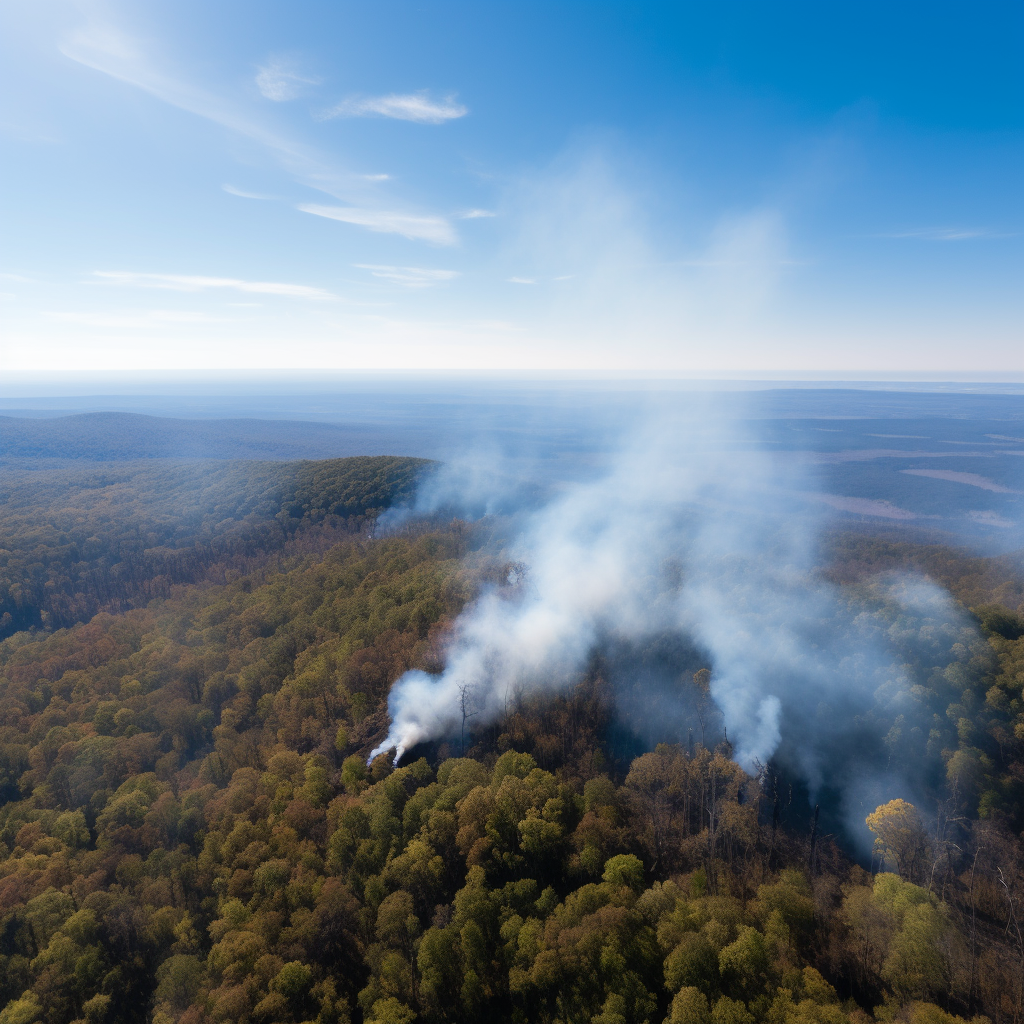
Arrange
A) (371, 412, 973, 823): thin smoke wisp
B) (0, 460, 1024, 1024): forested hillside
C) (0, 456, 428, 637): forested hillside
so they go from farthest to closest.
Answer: (0, 456, 428, 637): forested hillside < (371, 412, 973, 823): thin smoke wisp < (0, 460, 1024, 1024): forested hillside

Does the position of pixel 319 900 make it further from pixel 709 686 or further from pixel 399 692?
pixel 709 686

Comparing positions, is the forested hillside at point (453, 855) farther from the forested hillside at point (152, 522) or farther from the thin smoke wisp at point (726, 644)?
the forested hillside at point (152, 522)

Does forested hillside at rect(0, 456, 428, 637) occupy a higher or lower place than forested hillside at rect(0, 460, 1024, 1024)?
higher

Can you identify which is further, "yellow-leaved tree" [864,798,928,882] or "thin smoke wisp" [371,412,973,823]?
"thin smoke wisp" [371,412,973,823]

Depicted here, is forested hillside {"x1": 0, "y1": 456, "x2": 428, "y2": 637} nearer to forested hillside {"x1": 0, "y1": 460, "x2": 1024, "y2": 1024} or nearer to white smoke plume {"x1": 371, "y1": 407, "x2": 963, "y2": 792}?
forested hillside {"x1": 0, "y1": 460, "x2": 1024, "y2": 1024}

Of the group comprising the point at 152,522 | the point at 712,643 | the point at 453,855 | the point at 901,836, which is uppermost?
the point at 152,522

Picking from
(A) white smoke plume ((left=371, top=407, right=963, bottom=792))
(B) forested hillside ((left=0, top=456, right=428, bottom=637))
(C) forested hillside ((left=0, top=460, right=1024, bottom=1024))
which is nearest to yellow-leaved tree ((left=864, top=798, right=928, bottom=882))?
(C) forested hillside ((left=0, top=460, right=1024, bottom=1024))

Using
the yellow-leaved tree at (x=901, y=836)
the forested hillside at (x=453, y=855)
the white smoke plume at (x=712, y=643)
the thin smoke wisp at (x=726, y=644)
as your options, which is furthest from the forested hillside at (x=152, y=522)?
the yellow-leaved tree at (x=901, y=836)

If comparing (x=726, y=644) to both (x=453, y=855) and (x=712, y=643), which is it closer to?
(x=712, y=643)

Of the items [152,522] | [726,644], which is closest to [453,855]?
[726,644]
